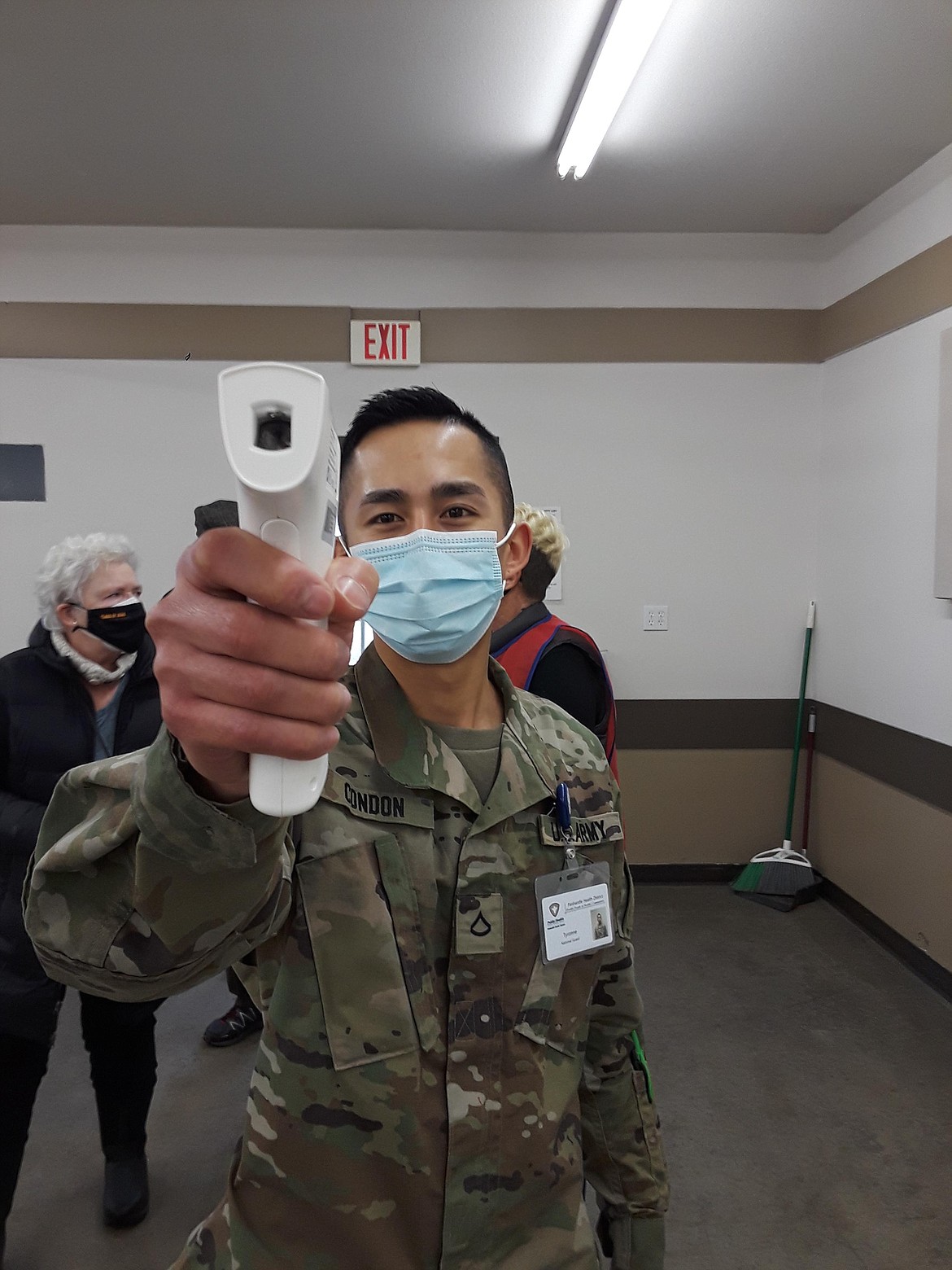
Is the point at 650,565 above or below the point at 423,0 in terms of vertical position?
below

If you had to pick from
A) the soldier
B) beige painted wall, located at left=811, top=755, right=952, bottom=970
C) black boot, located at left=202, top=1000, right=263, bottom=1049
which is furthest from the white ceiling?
black boot, located at left=202, top=1000, right=263, bottom=1049

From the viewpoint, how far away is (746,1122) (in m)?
2.31

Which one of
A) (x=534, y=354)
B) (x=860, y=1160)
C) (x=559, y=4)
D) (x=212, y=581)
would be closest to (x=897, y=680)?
(x=860, y=1160)

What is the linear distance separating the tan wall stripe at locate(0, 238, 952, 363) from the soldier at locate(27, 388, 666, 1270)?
3.03m

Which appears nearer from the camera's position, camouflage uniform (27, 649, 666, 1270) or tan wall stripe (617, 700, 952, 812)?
camouflage uniform (27, 649, 666, 1270)

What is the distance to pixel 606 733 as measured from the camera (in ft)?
6.38

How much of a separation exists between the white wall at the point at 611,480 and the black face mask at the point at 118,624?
2.16 m

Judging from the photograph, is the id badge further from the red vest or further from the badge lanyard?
the red vest

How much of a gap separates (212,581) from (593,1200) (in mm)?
2109

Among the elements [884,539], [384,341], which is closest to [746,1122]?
[884,539]

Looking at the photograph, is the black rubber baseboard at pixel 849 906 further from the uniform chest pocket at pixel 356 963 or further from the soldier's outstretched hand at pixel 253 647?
the soldier's outstretched hand at pixel 253 647

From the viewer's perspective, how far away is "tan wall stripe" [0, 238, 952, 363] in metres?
3.81

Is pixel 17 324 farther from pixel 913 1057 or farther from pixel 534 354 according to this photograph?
pixel 913 1057

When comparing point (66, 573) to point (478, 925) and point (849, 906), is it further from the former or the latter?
point (849, 906)
